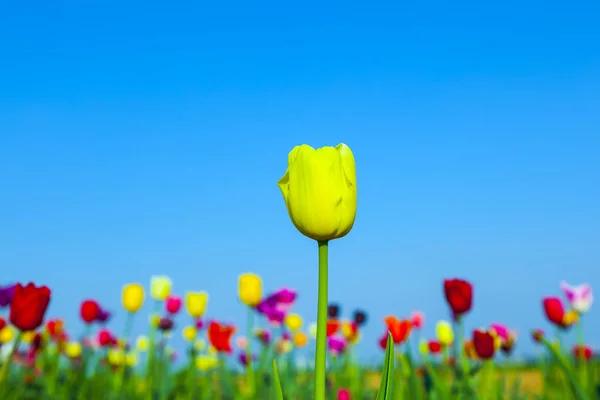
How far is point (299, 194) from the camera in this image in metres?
1.95

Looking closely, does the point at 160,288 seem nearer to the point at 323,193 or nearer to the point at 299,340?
the point at 299,340

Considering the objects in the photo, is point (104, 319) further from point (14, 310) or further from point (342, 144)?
point (342, 144)

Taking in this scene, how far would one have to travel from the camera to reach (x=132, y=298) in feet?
19.3

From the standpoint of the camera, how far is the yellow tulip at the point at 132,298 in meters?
5.88

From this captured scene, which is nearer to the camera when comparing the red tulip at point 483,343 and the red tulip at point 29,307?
the red tulip at point 29,307

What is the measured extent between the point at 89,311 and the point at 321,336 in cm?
508

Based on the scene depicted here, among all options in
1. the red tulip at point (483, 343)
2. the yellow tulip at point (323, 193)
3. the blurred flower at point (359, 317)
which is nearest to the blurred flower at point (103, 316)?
the blurred flower at point (359, 317)

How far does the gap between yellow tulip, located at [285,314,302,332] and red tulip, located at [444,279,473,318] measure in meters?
2.88

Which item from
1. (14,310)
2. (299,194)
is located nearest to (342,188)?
(299,194)

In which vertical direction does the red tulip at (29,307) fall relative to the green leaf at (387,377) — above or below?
above

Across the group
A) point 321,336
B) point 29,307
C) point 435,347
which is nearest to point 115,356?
point 435,347

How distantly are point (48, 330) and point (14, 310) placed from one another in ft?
14.1

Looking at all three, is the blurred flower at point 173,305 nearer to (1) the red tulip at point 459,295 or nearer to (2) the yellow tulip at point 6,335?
(2) the yellow tulip at point 6,335

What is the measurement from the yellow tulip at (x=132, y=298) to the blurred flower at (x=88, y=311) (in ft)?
2.35
